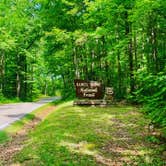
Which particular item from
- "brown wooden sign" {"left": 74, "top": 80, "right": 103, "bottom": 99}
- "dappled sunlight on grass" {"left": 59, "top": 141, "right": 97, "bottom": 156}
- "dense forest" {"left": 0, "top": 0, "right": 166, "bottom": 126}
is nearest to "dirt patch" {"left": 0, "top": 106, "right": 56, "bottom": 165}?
"dappled sunlight on grass" {"left": 59, "top": 141, "right": 97, "bottom": 156}

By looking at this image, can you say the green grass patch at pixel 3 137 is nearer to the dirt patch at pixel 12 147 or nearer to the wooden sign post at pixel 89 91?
the dirt patch at pixel 12 147

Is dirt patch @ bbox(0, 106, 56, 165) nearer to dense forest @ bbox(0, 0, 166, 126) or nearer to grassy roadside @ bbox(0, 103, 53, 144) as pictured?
grassy roadside @ bbox(0, 103, 53, 144)

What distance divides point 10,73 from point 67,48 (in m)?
15.1

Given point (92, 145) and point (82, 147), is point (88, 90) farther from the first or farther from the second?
point (82, 147)

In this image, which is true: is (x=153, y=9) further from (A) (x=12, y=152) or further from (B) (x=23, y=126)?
(A) (x=12, y=152)

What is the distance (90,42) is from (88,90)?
7.75 meters

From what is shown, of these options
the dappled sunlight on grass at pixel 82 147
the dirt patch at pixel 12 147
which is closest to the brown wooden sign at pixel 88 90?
the dirt patch at pixel 12 147

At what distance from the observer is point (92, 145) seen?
34.9 ft

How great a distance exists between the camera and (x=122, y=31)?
86.8 feet

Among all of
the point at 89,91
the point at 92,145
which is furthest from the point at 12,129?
the point at 89,91

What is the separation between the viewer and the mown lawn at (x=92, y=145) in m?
9.13

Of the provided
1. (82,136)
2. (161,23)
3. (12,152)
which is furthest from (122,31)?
(12,152)

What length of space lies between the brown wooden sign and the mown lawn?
765cm

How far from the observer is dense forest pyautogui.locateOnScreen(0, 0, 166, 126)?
21.0 metres
